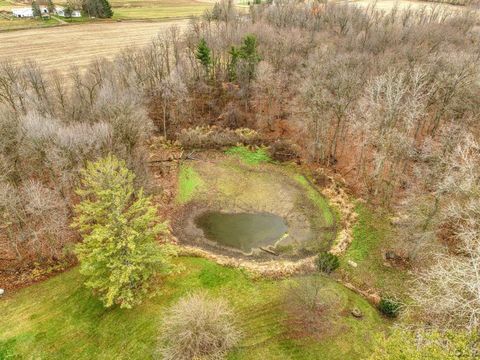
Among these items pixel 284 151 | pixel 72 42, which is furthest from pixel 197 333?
pixel 72 42

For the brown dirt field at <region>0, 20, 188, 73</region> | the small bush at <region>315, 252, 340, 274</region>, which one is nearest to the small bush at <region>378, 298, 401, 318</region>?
the small bush at <region>315, 252, 340, 274</region>

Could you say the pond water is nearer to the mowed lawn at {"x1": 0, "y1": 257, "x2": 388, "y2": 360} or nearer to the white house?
the mowed lawn at {"x1": 0, "y1": 257, "x2": 388, "y2": 360}

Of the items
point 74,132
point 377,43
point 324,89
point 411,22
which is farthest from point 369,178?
point 411,22

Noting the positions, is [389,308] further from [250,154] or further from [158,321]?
[250,154]

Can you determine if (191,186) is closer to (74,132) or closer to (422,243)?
(74,132)

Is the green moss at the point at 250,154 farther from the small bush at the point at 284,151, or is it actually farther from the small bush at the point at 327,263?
the small bush at the point at 327,263

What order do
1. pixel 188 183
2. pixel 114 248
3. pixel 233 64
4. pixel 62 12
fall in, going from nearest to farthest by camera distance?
1. pixel 114 248
2. pixel 188 183
3. pixel 233 64
4. pixel 62 12
